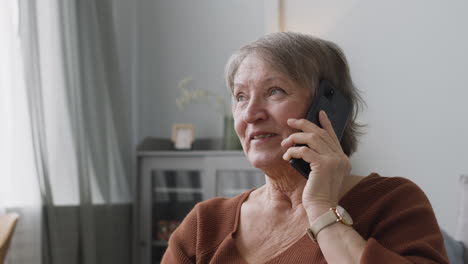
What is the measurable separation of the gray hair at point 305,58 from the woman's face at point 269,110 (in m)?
0.02

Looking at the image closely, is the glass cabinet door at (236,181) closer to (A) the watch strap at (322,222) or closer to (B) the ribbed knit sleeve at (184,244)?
(B) the ribbed knit sleeve at (184,244)

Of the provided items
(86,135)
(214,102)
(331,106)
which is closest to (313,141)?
(331,106)

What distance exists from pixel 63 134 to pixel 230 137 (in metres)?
1.03

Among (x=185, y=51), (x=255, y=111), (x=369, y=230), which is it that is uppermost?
(x=255, y=111)

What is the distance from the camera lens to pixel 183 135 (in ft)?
11.4

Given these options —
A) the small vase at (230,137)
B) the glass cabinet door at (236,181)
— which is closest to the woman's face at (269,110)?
the glass cabinet door at (236,181)

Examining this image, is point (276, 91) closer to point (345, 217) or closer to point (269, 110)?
point (269, 110)

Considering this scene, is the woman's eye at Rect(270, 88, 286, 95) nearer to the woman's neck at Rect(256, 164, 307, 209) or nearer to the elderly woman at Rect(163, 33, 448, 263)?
the elderly woman at Rect(163, 33, 448, 263)

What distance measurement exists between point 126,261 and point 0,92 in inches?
57.5

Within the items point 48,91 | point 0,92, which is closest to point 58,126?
point 48,91

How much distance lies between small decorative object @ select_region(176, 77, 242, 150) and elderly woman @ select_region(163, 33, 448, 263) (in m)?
1.82

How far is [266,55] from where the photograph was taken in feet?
4.04

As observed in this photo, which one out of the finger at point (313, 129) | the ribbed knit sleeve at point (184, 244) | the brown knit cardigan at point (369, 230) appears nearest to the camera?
the brown knit cardigan at point (369, 230)

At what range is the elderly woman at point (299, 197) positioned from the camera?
1028 mm
